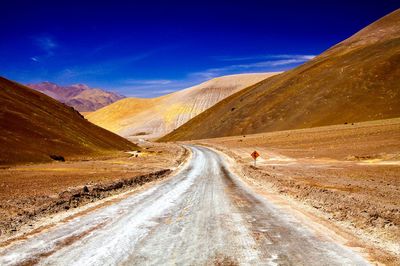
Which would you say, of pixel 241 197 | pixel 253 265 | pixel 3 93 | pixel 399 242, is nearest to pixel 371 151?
pixel 241 197

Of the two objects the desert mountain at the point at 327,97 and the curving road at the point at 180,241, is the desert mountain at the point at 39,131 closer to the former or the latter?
the curving road at the point at 180,241

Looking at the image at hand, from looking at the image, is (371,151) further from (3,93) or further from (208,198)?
(3,93)

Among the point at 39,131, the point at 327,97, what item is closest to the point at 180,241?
the point at 39,131

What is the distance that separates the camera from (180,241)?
8.78 m

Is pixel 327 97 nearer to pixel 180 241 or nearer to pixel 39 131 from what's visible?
pixel 39 131

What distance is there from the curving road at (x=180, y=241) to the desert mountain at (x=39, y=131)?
101 ft

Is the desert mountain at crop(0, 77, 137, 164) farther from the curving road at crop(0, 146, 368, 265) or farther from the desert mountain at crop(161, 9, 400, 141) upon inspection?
the desert mountain at crop(161, 9, 400, 141)

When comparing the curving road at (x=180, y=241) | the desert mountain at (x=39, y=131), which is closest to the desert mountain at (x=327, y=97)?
the desert mountain at (x=39, y=131)

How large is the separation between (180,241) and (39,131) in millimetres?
47801

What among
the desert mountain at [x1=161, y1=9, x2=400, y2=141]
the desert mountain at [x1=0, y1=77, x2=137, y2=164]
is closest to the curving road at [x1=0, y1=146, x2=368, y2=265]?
the desert mountain at [x1=0, y1=77, x2=137, y2=164]

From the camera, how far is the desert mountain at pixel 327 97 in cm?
10019

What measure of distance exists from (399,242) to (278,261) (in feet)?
11.7

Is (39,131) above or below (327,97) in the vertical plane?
below

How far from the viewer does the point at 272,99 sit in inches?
5108
